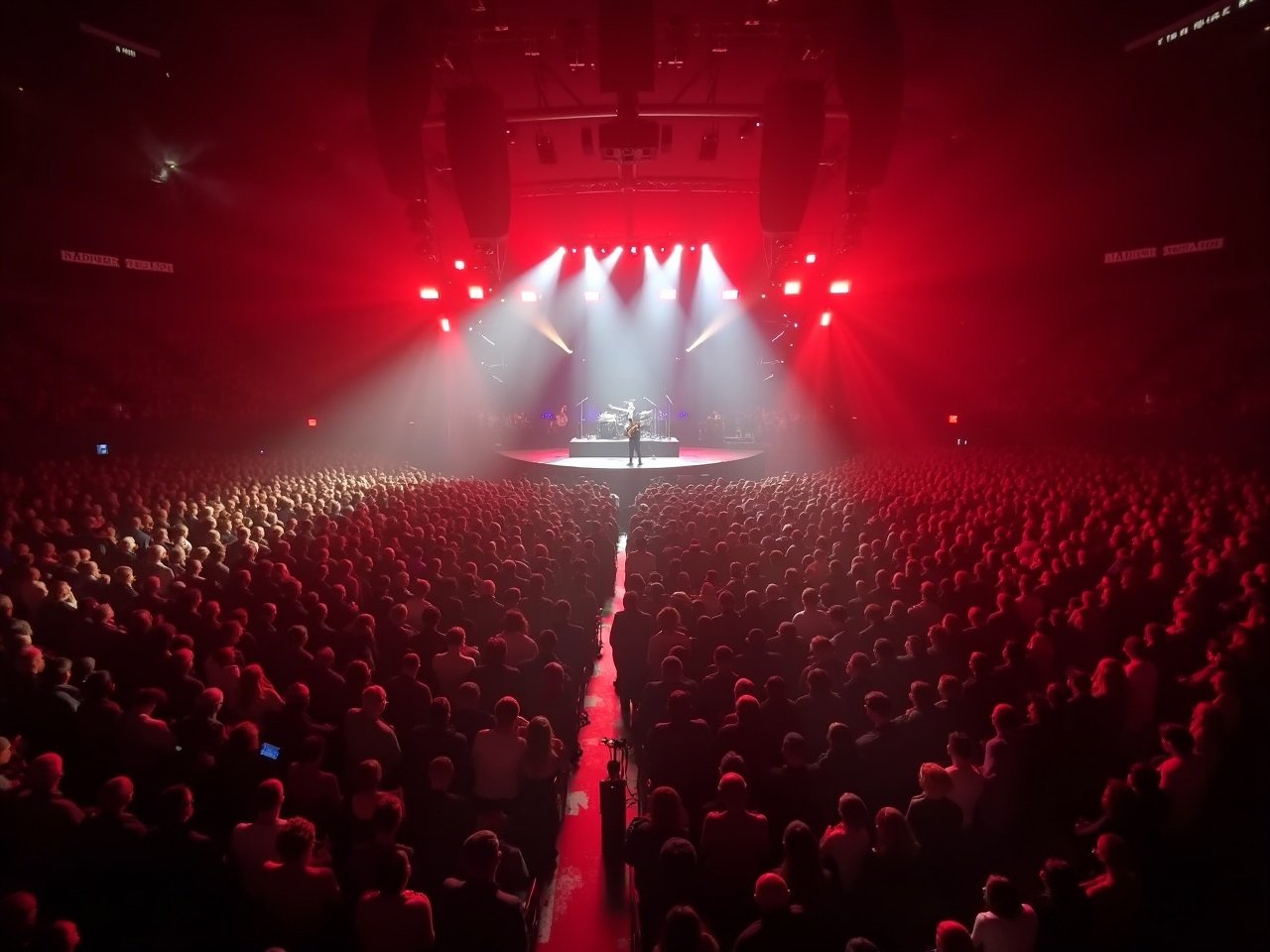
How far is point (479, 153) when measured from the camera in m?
7.76

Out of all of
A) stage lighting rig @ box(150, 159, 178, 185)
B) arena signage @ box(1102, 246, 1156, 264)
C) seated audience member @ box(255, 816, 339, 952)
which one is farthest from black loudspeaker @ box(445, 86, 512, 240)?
arena signage @ box(1102, 246, 1156, 264)

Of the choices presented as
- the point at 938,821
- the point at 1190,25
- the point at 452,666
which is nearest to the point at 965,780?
the point at 938,821

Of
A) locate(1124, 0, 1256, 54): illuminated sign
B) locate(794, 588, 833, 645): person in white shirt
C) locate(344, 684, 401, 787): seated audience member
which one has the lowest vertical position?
locate(344, 684, 401, 787): seated audience member

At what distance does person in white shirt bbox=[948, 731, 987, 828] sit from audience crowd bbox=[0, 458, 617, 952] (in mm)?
2496

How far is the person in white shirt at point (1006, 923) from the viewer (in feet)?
9.04

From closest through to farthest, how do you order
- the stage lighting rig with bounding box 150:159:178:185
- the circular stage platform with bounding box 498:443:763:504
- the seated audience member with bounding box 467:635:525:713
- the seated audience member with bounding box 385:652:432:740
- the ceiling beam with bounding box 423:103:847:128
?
the seated audience member with bounding box 385:652:432:740
the seated audience member with bounding box 467:635:525:713
the ceiling beam with bounding box 423:103:847:128
the stage lighting rig with bounding box 150:159:178:185
the circular stage platform with bounding box 498:443:763:504

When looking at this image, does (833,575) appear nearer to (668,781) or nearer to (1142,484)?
(668,781)

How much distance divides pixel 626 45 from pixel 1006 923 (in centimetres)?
734

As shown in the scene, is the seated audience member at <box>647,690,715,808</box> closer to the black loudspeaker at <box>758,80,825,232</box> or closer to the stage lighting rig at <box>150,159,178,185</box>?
the black loudspeaker at <box>758,80,825,232</box>

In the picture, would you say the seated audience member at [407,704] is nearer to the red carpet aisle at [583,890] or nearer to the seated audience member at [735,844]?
the red carpet aisle at [583,890]

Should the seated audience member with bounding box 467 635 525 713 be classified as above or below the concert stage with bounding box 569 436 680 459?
below

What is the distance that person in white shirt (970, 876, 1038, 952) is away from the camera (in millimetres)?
2756

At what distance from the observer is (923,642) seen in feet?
20.3

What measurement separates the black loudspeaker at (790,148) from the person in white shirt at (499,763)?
264 inches
